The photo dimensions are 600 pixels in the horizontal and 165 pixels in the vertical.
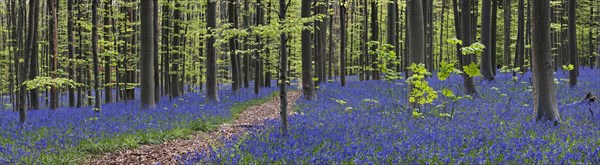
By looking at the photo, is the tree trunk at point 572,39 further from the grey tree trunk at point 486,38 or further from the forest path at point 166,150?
the forest path at point 166,150

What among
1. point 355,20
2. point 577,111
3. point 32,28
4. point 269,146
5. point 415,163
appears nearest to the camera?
point 415,163

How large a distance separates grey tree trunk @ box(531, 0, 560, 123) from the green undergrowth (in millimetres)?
8315

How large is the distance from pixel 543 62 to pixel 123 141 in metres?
9.14

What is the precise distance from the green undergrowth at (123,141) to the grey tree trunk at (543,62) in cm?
831

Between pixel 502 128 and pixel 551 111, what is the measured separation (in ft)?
5.45

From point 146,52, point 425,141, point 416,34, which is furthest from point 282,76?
point 146,52

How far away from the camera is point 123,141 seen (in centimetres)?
→ 938

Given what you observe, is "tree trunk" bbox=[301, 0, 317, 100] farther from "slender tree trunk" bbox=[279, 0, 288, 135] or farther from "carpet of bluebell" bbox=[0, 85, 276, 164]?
"slender tree trunk" bbox=[279, 0, 288, 135]

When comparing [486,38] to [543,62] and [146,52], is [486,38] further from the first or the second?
[146,52]

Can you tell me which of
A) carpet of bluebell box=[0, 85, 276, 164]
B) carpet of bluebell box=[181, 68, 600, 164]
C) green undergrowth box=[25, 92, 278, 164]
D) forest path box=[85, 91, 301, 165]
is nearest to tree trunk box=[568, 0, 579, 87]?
carpet of bluebell box=[181, 68, 600, 164]

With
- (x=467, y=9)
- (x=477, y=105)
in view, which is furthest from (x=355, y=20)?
(x=477, y=105)

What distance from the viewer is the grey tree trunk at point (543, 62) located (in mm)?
9219

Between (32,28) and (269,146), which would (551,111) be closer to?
(269,146)

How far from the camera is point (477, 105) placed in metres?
13.1
